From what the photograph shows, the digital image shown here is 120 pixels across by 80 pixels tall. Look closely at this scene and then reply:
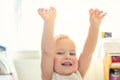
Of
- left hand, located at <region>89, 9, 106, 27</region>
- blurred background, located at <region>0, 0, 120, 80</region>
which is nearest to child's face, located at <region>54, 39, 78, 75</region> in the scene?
left hand, located at <region>89, 9, 106, 27</region>

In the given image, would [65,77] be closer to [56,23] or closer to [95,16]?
[95,16]

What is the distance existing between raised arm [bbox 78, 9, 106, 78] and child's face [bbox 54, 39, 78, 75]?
70 millimetres

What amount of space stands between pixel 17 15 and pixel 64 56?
0.91 metres

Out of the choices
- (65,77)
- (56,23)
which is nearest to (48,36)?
(65,77)

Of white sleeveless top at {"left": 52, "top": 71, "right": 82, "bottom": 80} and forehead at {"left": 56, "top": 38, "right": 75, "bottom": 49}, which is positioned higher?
forehead at {"left": 56, "top": 38, "right": 75, "bottom": 49}

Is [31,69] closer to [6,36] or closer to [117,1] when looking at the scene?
[6,36]

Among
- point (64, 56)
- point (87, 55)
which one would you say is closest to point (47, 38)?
point (64, 56)

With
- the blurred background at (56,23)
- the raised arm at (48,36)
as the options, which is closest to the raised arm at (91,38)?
the raised arm at (48,36)

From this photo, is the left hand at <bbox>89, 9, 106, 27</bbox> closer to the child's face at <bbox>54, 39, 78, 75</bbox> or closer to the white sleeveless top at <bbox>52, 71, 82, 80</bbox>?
the child's face at <bbox>54, 39, 78, 75</bbox>

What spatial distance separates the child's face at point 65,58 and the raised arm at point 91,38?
7 cm

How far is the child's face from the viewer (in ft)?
3.75

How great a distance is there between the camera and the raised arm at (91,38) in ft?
3.89

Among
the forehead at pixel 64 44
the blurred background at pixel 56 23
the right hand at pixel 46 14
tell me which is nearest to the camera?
the right hand at pixel 46 14

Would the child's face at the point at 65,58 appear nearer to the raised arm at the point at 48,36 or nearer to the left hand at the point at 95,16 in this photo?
the raised arm at the point at 48,36
